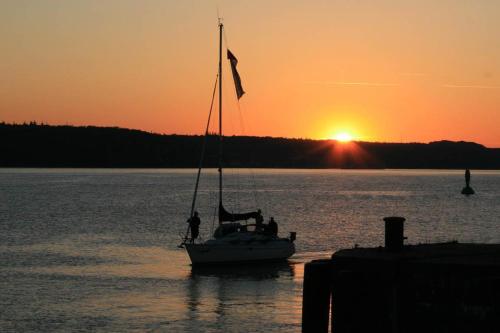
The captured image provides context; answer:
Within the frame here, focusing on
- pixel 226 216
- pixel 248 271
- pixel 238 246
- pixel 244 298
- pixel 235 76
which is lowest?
pixel 244 298

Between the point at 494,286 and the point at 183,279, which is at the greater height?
the point at 494,286

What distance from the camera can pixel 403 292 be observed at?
14.9 m

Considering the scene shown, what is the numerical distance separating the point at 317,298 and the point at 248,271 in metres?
25.6

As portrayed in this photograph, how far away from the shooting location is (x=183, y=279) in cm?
3906

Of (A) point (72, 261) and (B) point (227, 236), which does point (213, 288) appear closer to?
(B) point (227, 236)

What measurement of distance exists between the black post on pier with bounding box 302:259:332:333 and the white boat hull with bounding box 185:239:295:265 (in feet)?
86.6

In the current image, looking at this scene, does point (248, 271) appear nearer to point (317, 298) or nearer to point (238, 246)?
point (238, 246)

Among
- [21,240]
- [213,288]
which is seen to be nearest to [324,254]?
[213,288]

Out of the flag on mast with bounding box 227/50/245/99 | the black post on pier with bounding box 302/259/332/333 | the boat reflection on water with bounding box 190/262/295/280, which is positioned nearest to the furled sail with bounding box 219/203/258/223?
the boat reflection on water with bounding box 190/262/295/280

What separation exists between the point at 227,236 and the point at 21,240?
2388 centimetres

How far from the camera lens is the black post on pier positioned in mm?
15594

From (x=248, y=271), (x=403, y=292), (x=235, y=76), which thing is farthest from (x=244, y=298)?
(x=403, y=292)

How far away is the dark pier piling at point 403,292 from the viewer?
14250 millimetres

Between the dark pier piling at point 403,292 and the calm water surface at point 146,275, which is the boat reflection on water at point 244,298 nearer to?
the calm water surface at point 146,275
